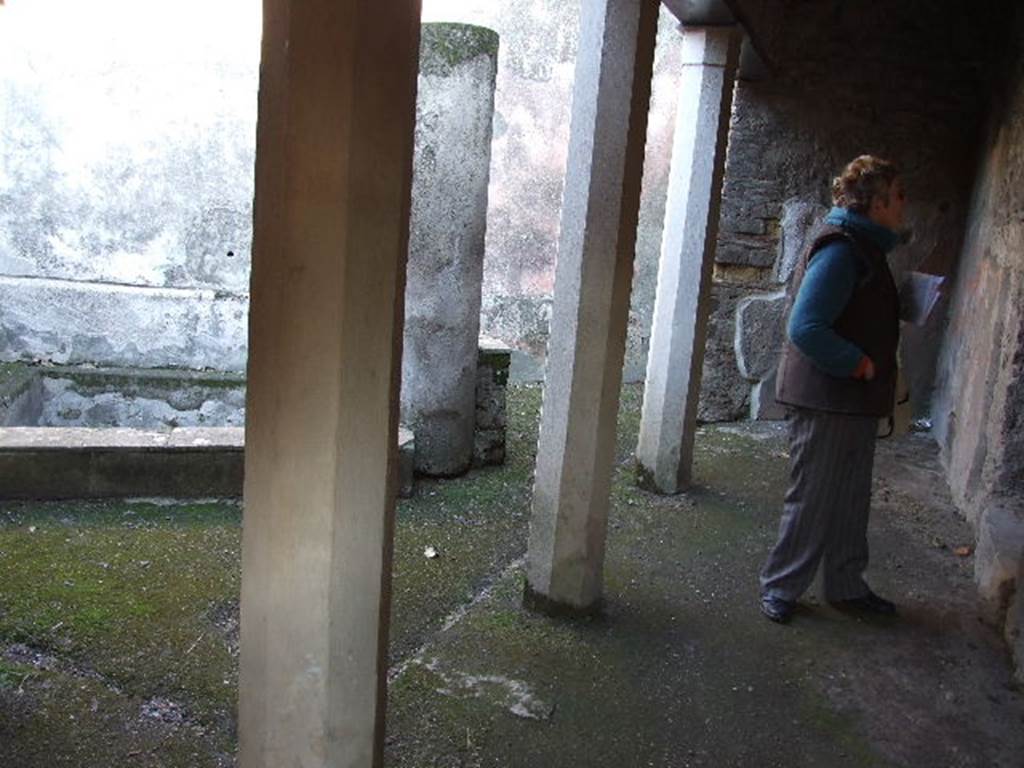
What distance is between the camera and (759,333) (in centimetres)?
674

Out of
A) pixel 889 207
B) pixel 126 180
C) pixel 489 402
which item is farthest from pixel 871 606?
pixel 126 180

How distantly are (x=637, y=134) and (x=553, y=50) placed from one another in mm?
5936

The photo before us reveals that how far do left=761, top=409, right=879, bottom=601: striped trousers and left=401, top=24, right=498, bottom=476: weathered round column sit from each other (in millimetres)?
2203

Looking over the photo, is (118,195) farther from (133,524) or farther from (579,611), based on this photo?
(579,611)

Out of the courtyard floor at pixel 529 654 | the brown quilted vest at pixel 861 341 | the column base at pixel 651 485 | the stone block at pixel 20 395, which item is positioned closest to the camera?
the courtyard floor at pixel 529 654

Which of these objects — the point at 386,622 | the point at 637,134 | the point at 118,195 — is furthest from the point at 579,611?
the point at 118,195

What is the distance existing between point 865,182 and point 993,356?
192 centimetres

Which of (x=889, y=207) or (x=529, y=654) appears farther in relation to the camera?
(x=889, y=207)

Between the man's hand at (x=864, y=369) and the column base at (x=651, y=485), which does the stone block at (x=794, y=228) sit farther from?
the man's hand at (x=864, y=369)

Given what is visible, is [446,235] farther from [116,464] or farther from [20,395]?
[20,395]

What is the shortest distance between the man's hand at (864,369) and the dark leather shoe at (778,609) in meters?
0.96

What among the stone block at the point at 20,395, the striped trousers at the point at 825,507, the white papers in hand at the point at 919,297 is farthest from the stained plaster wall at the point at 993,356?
the stone block at the point at 20,395

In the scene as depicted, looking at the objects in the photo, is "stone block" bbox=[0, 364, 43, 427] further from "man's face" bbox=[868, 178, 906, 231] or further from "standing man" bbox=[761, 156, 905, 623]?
"man's face" bbox=[868, 178, 906, 231]

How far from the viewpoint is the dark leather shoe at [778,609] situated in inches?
138
